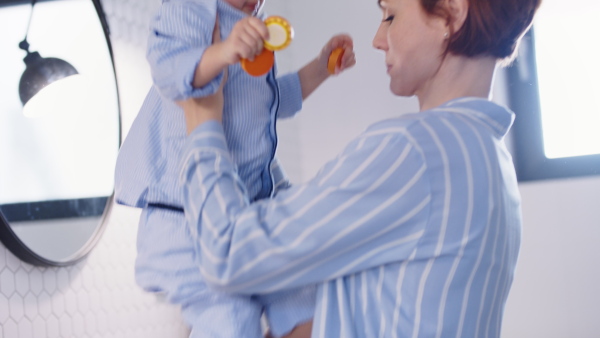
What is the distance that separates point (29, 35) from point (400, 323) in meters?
0.82

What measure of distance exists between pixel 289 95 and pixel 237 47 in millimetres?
309

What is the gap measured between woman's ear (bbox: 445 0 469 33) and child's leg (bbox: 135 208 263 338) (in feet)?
1.31

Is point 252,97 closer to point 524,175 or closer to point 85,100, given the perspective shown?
point 85,100

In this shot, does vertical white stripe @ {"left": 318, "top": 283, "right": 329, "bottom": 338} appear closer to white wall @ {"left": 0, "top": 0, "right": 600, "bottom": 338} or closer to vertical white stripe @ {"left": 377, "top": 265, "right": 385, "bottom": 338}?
vertical white stripe @ {"left": 377, "top": 265, "right": 385, "bottom": 338}

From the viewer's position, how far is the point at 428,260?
0.71 m

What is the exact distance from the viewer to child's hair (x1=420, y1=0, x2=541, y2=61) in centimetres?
80

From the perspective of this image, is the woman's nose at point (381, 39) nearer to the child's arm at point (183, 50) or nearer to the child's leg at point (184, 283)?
the child's arm at point (183, 50)

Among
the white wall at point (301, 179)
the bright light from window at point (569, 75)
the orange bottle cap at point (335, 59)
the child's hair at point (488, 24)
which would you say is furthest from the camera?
the bright light from window at point (569, 75)

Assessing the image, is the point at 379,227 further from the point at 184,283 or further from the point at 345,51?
the point at 345,51

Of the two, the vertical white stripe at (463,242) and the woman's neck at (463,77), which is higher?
the woman's neck at (463,77)

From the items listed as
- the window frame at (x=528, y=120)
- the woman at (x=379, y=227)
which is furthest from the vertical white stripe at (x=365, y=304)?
the window frame at (x=528, y=120)

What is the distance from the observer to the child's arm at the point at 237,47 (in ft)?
2.29

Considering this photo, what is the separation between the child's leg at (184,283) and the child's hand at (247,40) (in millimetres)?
218

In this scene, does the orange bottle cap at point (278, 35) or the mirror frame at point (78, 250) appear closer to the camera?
A: the orange bottle cap at point (278, 35)
